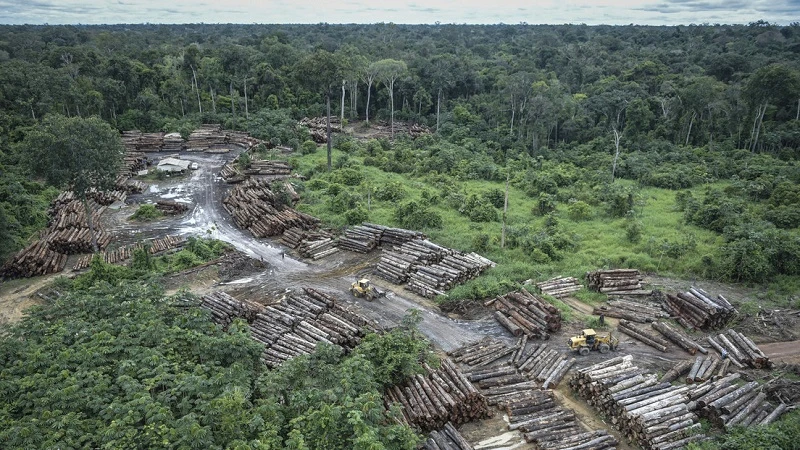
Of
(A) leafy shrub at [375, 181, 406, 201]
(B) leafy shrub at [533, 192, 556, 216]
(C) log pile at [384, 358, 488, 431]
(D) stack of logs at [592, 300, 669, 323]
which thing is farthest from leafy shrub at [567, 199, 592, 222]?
(C) log pile at [384, 358, 488, 431]

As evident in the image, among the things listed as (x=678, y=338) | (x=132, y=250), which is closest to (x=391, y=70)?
(x=132, y=250)

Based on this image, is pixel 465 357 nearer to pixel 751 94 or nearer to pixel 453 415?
pixel 453 415

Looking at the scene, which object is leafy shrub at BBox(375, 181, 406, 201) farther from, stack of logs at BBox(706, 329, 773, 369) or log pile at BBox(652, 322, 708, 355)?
stack of logs at BBox(706, 329, 773, 369)

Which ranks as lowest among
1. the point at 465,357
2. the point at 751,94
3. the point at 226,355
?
the point at 465,357

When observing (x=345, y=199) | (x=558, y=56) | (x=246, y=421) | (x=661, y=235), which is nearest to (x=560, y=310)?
(x=661, y=235)

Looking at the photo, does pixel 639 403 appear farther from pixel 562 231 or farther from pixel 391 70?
pixel 391 70
